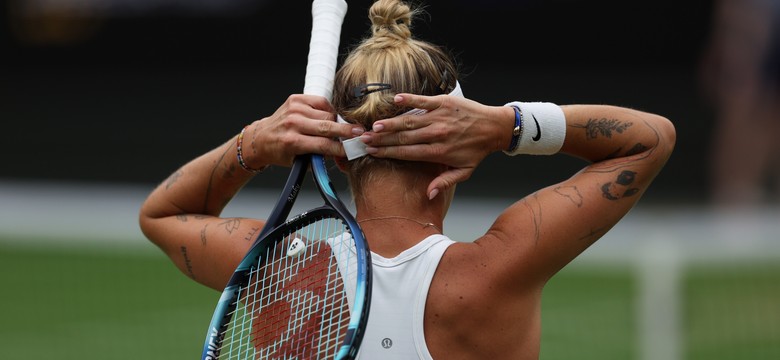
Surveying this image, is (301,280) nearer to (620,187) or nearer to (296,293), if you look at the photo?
(296,293)

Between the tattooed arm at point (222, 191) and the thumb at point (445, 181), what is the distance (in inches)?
8.8

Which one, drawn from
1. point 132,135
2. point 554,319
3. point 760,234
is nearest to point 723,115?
point 760,234

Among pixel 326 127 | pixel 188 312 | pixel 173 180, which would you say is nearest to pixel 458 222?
pixel 188 312

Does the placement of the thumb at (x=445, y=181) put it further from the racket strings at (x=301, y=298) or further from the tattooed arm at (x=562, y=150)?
the racket strings at (x=301, y=298)

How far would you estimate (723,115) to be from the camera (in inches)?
482

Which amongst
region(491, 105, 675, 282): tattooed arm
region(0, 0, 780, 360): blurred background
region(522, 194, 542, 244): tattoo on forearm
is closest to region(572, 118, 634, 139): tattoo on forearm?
region(491, 105, 675, 282): tattooed arm

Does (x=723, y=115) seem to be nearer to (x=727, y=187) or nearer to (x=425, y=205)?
(x=727, y=187)

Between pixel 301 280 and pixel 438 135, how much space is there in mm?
487

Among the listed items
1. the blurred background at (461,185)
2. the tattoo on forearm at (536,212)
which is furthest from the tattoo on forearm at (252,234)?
the blurred background at (461,185)

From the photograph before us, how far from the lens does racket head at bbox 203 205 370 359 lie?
2607 mm

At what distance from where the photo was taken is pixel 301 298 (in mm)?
2703

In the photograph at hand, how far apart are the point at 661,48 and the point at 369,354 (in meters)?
11.1

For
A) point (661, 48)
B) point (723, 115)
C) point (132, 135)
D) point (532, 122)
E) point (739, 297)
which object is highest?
point (132, 135)

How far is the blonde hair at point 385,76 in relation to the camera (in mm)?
2598
